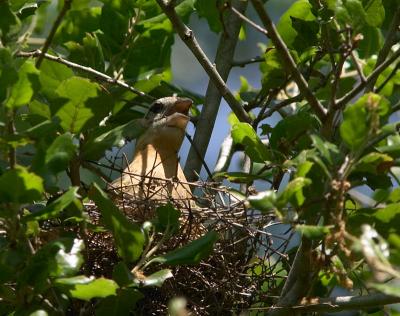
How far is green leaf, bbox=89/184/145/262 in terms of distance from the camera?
297 centimetres

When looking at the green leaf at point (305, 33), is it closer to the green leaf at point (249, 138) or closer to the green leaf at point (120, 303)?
the green leaf at point (249, 138)

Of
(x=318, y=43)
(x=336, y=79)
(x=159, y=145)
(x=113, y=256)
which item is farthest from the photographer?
(x=159, y=145)

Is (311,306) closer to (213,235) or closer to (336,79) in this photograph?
(213,235)

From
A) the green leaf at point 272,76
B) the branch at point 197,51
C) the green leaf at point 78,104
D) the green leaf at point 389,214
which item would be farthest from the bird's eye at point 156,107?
the green leaf at point 389,214

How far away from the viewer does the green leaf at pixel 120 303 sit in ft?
9.97

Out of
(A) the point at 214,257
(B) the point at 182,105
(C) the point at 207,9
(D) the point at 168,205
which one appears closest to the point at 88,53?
(C) the point at 207,9

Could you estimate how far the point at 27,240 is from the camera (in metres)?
2.81

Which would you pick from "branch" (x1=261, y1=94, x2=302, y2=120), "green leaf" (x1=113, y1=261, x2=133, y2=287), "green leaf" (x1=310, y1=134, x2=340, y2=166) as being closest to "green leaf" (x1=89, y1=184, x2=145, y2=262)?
"green leaf" (x1=113, y1=261, x2=133, y2=287)

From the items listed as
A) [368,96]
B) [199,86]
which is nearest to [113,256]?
[368,96]

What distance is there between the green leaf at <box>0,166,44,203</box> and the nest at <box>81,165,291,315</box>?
3.34ft

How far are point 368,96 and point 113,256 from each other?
4.48 feet

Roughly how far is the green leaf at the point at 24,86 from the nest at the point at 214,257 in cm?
96

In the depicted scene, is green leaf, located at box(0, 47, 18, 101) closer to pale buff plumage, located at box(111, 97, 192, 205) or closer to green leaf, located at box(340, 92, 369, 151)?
green leaf, located at box(340, 92, 369, 151)

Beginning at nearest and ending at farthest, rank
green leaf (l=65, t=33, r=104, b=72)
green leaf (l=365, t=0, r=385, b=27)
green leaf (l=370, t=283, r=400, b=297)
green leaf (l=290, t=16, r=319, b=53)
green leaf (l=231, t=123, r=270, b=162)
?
green leaf (l=370, t=283, r=400, b=297) → green leaf (l=365, t=0, r=385, b=27) → green leaf (l=231, t=123, r=270, b=162) → green leaf (l=290, t=16, r=319, b=53) → green leaf (l=65, t=33, r=104, b=72)
